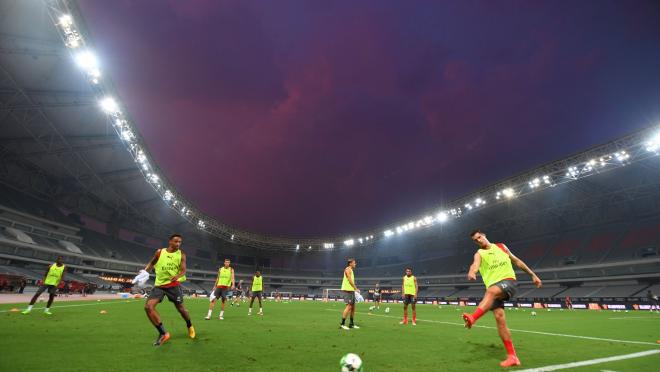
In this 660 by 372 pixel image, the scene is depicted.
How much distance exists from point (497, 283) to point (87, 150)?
40.5 m

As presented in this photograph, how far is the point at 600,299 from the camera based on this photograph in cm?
3791

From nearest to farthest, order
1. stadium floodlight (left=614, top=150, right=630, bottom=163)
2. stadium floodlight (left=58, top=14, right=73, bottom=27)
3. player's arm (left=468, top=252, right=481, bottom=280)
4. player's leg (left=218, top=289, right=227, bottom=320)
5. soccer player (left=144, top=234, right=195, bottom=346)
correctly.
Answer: player's arm (left=468, top=252, right=481, bottom=280)
soccer player (left=144, top=234, right=195, bottom=346)
player's leg (left=218, top=289, right=227, bottom=320)
stadium floodlight (left=58, top=14, right=73, bottom=27)
stadium floodlight (left=614, top=150, right=630, bottom=163)

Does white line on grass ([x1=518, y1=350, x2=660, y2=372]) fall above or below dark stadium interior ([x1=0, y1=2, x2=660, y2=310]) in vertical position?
below

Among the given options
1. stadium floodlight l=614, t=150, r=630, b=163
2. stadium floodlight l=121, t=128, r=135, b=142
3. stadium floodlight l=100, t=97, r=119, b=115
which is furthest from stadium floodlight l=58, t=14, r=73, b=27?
stadium floodlight l=614, t=150, r=630, b=163

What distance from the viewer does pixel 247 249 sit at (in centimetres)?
8031

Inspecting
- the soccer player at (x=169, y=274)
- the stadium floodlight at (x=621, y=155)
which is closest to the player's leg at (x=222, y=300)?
the soccer player at (x=169, y=274)

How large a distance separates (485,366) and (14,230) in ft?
167

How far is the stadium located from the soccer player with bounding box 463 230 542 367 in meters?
0.21

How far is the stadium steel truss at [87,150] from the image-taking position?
20984mm

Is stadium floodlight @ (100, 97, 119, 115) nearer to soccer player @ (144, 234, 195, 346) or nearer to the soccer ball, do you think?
soccer player @ (144, 234, 195, 346)

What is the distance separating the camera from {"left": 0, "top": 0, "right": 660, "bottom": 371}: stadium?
5.91 metres

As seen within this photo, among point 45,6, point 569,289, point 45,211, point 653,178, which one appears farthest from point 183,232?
point 653,178

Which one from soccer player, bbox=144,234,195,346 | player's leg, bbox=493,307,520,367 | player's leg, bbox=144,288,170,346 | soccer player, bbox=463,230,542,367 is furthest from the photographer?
soccer player, bbox=144,234,195,346

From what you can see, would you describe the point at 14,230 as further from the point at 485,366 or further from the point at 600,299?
the point at 600,299
